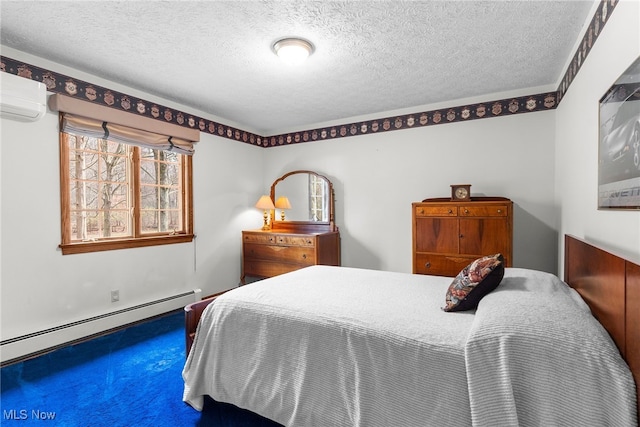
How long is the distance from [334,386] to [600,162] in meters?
1.86

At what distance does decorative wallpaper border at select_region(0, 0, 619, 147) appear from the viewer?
2398mm

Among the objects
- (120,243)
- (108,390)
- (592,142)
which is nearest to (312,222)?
(120,243)

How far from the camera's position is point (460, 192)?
136 inches

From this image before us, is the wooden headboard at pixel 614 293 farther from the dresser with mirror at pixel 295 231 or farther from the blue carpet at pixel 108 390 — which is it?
the dresser with mirror at pixel 295 231

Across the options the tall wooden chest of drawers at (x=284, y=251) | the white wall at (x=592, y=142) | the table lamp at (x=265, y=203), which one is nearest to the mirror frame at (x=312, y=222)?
the tall wooden chest of drawers at (x=284, y=251)

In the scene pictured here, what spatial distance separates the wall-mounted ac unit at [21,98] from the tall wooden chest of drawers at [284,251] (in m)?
2.62

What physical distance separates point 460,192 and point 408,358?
2.49 m

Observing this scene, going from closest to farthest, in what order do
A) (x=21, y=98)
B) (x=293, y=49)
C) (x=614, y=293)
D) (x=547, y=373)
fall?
(x=547, y=373), (x=614, y=293), (x=21, y=98), (x=293, y=49)

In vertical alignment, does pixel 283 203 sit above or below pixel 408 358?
above

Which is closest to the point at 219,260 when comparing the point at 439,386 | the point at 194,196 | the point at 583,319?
the point at 194,196

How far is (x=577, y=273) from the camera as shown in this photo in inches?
74.9

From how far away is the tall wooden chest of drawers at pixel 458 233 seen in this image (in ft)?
10.1

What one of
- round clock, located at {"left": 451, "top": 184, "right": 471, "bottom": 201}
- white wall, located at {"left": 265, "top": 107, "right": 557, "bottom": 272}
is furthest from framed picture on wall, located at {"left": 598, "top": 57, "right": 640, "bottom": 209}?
white wall, located at {"left": 265, "top": 107, "right": 557, "bottom": 272}

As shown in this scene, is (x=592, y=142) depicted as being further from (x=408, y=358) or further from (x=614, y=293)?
(x=408, y=358)
